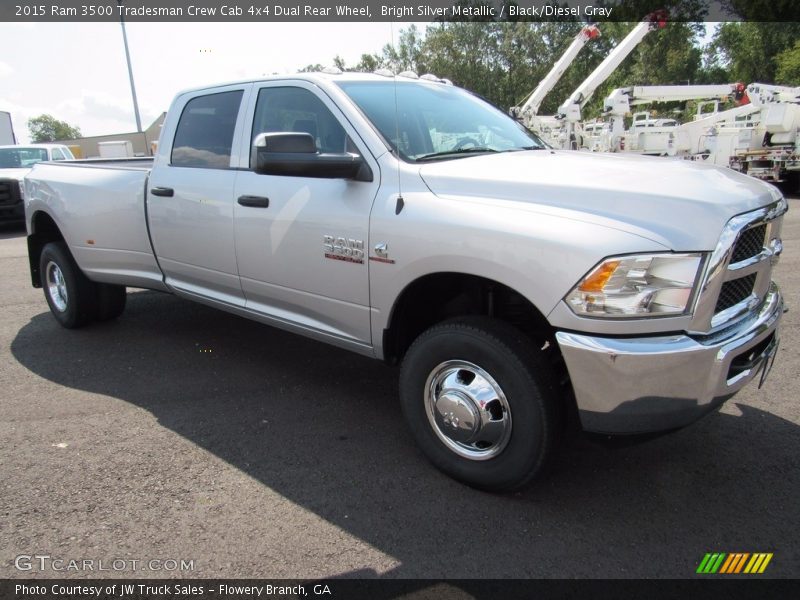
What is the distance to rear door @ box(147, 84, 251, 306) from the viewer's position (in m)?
4.05

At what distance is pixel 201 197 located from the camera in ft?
13.6

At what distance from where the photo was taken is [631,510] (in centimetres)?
285

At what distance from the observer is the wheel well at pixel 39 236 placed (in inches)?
228

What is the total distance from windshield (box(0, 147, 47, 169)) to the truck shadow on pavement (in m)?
11.9

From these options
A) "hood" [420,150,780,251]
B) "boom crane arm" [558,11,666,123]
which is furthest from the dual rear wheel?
"boom crane arm" [558,11,666,123]

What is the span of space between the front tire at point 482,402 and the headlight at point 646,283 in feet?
1.51

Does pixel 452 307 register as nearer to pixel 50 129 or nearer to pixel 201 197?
pixel 201 197

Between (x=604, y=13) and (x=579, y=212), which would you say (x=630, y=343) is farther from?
(x=604, y=13)

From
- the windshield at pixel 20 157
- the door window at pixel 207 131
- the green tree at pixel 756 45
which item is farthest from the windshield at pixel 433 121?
the green tree at pixel 756 45

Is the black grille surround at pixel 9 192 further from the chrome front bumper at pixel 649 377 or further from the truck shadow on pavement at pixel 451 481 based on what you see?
the chrome front bumper at pixel 649 377

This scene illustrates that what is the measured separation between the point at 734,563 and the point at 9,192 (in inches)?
591

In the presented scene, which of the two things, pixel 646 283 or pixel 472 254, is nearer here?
pixel 646 283

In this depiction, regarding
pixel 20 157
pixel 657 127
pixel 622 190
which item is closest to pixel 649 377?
pixel 622 190

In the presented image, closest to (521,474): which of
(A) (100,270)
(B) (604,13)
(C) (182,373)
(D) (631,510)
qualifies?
(D) (631,510)
